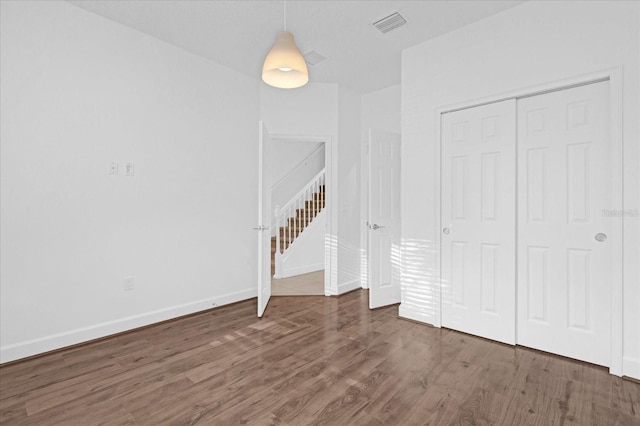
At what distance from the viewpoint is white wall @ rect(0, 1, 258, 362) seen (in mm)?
2482

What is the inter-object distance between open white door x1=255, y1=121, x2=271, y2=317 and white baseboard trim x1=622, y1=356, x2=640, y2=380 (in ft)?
9.86

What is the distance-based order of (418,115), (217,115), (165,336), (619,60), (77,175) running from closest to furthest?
(619,60) → (77,175) → (165,336) → (418,115) → (217,115)

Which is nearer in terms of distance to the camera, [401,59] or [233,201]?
[401,59]

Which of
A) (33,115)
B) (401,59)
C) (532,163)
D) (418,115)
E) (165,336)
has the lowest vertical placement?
(165,336)

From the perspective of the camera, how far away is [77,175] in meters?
2.75

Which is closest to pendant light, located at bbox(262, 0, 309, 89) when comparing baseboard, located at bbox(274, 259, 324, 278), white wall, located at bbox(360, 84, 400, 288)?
white wall, located at bbox(360, 84, 400, 288)

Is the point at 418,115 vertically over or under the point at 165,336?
over

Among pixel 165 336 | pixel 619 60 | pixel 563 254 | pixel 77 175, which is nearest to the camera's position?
Result: pixel 619 60

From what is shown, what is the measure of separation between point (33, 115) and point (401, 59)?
3524 mm

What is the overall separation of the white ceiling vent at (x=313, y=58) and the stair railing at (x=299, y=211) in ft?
8.52

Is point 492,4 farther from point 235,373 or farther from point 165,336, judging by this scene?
point 165,336

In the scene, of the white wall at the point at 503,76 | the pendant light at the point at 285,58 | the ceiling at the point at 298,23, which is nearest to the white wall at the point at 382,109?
the ceiling at the point at 298,23

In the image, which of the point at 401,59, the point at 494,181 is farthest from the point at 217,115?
the point at 494,181

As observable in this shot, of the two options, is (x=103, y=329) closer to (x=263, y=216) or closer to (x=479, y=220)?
(x=263, y=216)
